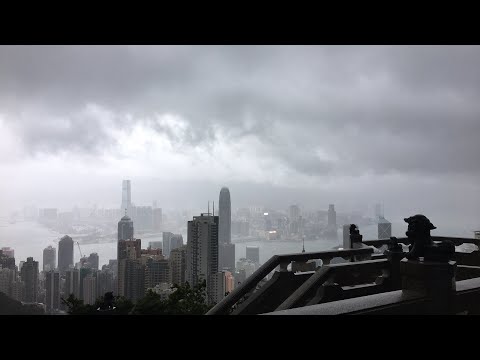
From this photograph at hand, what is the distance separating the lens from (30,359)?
204cm

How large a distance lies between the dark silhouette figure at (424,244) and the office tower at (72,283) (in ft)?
29.2

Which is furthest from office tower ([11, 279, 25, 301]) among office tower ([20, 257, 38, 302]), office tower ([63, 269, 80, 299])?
office tower ([63, 269, 80, 299])

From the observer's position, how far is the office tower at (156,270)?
12.2m

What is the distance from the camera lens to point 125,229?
11.2m

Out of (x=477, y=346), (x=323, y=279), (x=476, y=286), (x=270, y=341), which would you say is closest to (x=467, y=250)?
(x=323, y=279)

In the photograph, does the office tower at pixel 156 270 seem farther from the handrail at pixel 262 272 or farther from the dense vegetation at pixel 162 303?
the handrail at pixel 262 272

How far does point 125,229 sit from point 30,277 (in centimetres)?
281

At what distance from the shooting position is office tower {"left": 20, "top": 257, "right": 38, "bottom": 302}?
8644 millimetres

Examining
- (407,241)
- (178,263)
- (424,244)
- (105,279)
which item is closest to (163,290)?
(105,279)

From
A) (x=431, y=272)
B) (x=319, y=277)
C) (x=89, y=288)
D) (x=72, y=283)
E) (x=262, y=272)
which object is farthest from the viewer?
(x=72, y=283)

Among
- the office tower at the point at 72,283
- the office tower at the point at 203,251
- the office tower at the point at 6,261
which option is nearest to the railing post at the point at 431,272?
the office tower at the point at 6,261

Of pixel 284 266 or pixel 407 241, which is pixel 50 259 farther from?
pixel 407 241

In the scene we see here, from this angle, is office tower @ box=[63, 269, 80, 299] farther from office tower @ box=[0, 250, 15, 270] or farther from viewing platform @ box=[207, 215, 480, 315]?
viewing platform @ box=[207, 215, 480, 315]

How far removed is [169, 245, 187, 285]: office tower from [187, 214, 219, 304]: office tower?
0.20m
